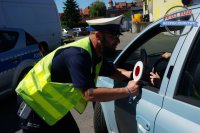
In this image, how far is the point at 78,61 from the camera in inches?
103

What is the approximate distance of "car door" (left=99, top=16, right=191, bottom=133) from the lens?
2486 millimetres

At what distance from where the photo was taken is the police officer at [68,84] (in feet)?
8.67

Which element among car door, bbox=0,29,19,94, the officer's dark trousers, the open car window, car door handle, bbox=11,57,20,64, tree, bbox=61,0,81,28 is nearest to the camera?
the officer's dark trousers

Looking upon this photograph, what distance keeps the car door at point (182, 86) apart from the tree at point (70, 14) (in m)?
76.5

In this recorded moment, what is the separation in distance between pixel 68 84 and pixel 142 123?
65 centimetres

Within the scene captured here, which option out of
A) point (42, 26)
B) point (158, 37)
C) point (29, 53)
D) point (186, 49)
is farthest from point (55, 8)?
point (186, 49)

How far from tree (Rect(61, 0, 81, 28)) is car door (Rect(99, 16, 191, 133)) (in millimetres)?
75044

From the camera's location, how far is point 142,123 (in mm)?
2600

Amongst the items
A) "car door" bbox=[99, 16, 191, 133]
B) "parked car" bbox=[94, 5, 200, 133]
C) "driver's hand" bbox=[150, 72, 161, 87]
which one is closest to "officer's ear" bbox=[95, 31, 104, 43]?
"parked car" bbox=[94, 5, 200, 133]

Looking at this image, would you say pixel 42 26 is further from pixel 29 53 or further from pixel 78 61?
pixel 78 61

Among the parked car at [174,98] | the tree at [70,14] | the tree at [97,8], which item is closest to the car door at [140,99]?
the parked car at [174,98]

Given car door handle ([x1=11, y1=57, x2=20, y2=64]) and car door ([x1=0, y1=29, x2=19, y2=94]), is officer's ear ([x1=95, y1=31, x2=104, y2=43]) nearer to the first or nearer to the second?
car door ([x1=0, y1=29, x2=19, y2=94])

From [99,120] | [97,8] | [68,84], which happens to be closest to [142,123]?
[68,84]

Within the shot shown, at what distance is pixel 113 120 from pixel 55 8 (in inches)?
499
